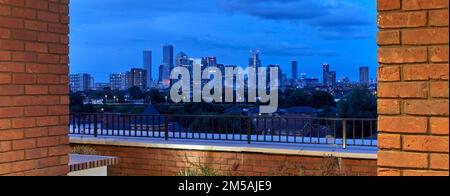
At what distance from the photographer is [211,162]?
7.94m

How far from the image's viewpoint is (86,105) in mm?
14961

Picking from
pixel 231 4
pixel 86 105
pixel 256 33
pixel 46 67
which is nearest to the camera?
pixel 46 67

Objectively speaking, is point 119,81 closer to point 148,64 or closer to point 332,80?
point 148,64

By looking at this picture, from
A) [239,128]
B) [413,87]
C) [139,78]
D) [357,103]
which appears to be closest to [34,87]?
[413,87]

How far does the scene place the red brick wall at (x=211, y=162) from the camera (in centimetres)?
718

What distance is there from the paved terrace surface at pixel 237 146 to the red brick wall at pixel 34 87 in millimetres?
4453

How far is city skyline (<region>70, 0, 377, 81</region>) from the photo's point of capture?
2386cm

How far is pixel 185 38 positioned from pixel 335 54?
6.96m

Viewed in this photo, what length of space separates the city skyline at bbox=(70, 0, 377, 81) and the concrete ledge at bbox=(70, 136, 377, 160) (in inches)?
542

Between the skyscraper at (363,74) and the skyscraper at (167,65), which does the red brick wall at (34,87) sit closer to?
the skyscraper at (167,65)

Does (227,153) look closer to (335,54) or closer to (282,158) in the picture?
(282,158)

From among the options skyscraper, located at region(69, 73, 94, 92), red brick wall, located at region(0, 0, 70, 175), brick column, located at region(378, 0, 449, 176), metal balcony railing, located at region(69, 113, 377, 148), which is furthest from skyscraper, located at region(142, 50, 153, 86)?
brick column, located at region(378, 0, 449, 176)

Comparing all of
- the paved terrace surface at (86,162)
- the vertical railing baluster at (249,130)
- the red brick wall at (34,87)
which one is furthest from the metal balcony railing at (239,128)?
the red brick wall at (34,87)

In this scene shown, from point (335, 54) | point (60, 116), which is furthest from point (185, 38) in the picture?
point (60, 116)
